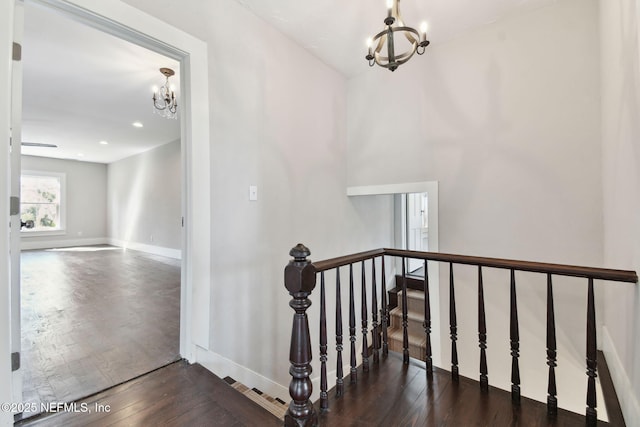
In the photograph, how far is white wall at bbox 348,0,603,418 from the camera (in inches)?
77.5

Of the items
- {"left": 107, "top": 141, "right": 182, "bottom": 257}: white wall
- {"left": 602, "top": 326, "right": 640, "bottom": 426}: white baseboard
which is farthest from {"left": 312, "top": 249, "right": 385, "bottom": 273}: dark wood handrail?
{"left": 107, "top": 141, "right": 182, "bottom": 257}: white wall

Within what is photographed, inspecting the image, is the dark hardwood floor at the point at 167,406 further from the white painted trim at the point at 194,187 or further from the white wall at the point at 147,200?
the white wall at the point at 147,200

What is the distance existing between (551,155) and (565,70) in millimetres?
632

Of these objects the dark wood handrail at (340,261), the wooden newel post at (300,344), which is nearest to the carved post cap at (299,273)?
the wooden newel post at (300,344)

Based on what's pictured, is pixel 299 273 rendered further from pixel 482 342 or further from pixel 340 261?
pixel 482 342

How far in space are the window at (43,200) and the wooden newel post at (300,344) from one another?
948 centimetres

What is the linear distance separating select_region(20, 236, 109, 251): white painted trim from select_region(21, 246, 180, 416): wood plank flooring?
3.69 meters

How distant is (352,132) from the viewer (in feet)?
10.5

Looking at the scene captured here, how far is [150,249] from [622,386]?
25.0 feet

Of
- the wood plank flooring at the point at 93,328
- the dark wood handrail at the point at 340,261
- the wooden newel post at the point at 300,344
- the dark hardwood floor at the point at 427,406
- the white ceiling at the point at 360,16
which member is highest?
the white ceiling at the point at 360,16

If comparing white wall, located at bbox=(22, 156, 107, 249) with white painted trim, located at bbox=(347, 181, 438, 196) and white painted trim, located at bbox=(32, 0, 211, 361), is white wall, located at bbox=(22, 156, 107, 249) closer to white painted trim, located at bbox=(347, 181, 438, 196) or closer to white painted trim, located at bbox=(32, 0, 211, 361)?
white painted trim, located at bbox=(32, 0, 211, 361)

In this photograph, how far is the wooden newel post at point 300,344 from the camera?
1.14 meters

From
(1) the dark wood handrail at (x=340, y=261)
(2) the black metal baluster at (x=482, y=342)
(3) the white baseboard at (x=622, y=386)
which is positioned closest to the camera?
(3) the white baseboard at (x=622, y=386)

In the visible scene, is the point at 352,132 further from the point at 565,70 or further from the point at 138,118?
the point at 138,118
